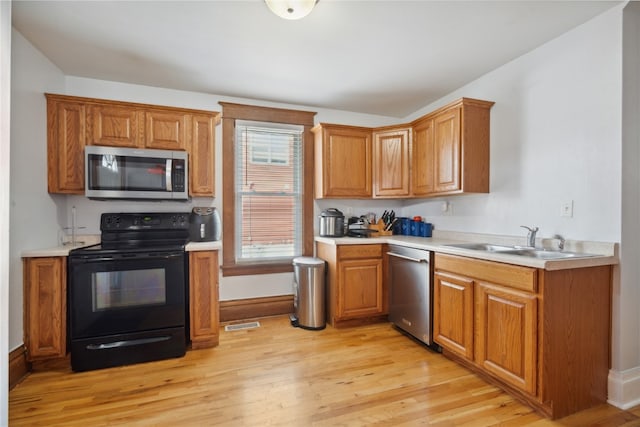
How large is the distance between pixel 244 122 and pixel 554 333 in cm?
322

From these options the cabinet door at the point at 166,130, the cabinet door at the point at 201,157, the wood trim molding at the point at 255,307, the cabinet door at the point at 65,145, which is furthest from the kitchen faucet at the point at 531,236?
the cabinet door at the point at 65,145

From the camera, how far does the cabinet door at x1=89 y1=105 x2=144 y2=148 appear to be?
102 inches

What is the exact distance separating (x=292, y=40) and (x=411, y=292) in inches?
92.3

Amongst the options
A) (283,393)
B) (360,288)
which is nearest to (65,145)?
(283,393)

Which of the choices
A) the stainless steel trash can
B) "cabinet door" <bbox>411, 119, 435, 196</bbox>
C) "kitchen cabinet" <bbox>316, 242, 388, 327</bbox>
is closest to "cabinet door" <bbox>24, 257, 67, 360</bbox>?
the stainless steel trash can

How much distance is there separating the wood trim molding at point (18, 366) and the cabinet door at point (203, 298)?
1118mm

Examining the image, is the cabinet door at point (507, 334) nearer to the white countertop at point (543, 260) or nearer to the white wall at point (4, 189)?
the white countertop at point (543, 260)

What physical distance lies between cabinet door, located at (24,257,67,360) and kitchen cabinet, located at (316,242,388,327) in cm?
225

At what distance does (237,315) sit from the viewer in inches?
130

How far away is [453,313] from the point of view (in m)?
2.34

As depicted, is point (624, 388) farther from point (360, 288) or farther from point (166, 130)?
point (166, 130)

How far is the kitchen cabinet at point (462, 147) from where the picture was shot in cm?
265

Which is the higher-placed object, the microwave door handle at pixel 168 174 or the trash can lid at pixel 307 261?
the microwave door handle at pixel 168 174

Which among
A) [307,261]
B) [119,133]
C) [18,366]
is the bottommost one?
[18,366]
